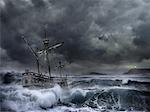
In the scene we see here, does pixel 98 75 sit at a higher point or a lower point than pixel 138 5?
lower

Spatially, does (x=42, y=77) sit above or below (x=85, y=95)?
above

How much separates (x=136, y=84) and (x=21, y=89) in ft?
4.68

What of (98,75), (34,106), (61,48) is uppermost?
(61,48)

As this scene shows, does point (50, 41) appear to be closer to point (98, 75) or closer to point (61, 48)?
point (61, 48)

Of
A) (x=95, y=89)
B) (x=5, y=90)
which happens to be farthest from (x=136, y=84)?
(x=5, y=90)

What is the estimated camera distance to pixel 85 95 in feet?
14.9

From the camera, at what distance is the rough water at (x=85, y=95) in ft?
14.3

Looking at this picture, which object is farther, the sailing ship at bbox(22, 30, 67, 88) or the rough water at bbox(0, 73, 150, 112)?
the sailing ship at bbox(22, 30, 67, 88)

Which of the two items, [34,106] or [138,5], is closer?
[34,106]

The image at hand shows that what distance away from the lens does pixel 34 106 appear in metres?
4.33

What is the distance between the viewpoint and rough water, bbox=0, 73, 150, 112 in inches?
171

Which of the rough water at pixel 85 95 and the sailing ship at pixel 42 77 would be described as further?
the sailing ship at pixel 42 77

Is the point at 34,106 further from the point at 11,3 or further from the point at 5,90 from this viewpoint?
the point at 11,3

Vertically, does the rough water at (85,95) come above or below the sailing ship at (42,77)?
below
